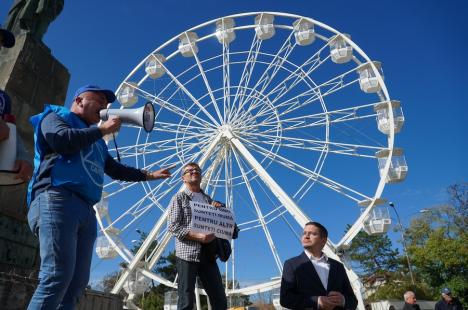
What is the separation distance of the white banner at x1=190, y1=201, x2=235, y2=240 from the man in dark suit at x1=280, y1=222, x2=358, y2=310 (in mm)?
668

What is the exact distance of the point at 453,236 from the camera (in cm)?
3070

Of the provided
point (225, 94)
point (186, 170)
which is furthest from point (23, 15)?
point (225, 94)

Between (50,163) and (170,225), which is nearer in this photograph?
(50,163)

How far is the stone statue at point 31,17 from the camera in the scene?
491 cm

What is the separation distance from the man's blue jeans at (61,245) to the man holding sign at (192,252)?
1106 mm

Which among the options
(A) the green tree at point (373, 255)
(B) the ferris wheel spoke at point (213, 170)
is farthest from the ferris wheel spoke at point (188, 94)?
(A) the green tree at point (373, 255)

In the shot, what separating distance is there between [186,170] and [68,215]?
73.4 inches

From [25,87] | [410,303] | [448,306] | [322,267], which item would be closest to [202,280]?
[322,267]

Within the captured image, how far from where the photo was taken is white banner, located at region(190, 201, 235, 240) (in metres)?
3.59

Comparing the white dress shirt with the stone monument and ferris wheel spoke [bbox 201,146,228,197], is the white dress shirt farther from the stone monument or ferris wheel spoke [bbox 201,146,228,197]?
ferris wheel spoke [bbox 201,146,228,197]

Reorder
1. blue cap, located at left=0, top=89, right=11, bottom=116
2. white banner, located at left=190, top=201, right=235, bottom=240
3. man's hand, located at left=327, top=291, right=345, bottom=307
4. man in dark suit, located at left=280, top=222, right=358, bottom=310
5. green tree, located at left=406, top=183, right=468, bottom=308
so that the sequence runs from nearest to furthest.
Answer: blue cap, located at left=0, top=89, right=11, bottom=116
man's hand, located at left=327, top=291, right=345, bottom=307
man in dark suit, located at left=280, top=222, right=358, bottom=310
white banner, located at left=190, top=201, right=235, bottom=240
green tree, located at left=406, top=183, right=468, bottom=308

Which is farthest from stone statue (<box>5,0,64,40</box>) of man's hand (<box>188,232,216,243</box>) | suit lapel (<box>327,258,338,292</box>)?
suit lapel (<box>327,258,338,292</box>)

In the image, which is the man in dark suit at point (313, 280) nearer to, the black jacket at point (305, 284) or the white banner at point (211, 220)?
the black jacket at point (305, 284)

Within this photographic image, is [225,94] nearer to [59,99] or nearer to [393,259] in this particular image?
[59,99]
